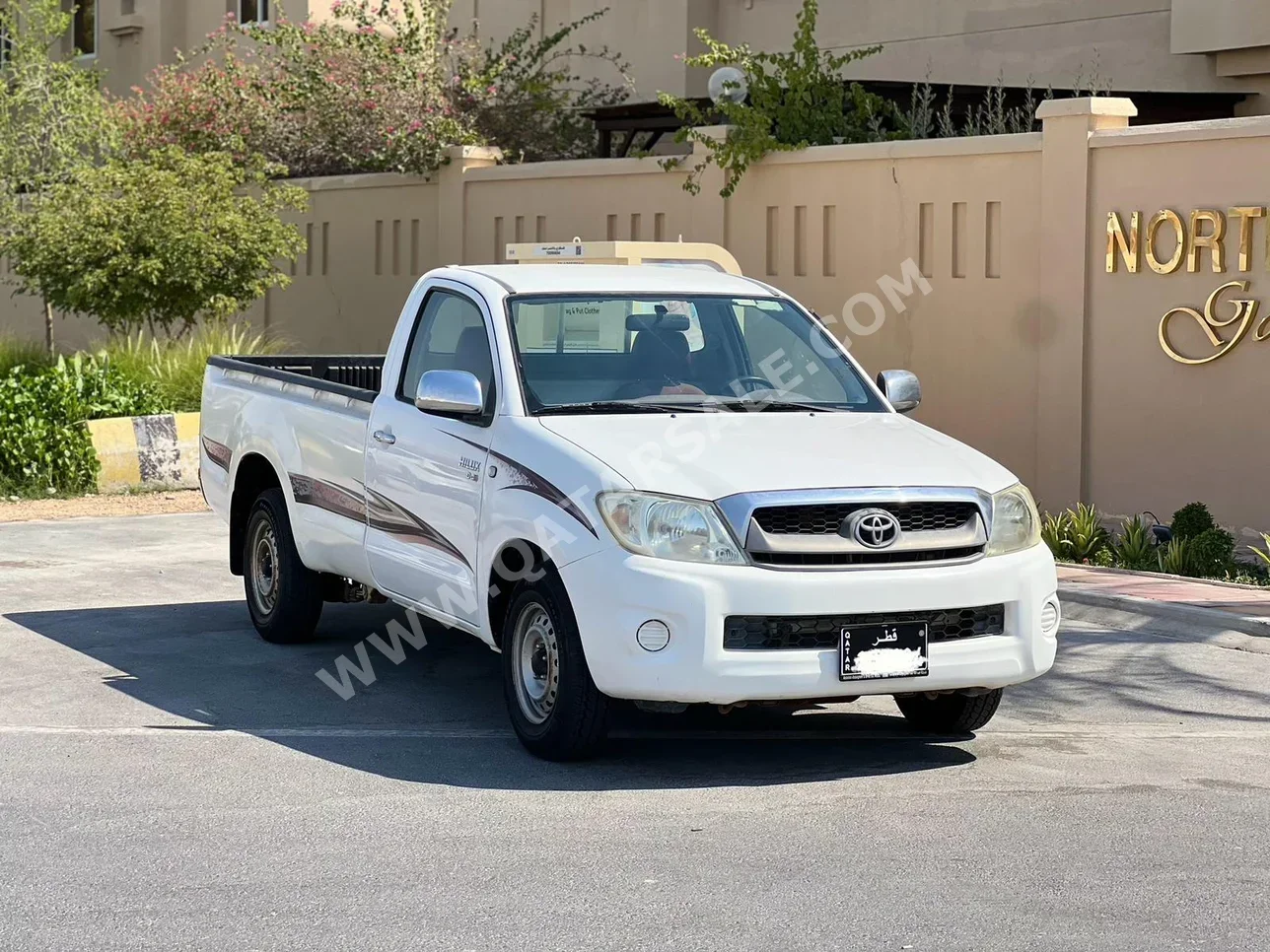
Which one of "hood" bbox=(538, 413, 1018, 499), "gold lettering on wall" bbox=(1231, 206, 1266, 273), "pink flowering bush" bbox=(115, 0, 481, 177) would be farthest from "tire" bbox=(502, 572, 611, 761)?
"pink flowering bush" bbox=(115, 0, 481, 177)

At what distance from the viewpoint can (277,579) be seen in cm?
980

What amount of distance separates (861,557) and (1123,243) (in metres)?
7.34

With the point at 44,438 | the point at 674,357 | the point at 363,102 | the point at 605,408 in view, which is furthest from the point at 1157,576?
the point at 363,102

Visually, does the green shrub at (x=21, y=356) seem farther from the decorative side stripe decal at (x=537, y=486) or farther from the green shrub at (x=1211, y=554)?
the decorative side stripe decal at (x=537, y=486)

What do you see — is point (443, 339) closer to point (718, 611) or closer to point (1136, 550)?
point (718, 611)

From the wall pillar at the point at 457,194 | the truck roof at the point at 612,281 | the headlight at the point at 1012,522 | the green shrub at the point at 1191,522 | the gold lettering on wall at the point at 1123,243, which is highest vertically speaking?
the wall pillar at the point at 457,194

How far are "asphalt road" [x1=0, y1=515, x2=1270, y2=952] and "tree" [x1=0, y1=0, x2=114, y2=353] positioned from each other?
576 inches

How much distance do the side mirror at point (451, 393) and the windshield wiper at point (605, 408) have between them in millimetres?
262

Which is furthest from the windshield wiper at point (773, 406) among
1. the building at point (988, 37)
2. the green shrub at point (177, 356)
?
the building at point (988, 37)

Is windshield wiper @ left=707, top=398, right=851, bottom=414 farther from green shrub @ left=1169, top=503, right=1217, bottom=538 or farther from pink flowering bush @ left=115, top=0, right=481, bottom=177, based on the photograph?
pink flowering bush @ left=115, top=0, right=481, bottom=177

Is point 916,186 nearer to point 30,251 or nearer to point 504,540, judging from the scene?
point 504,540

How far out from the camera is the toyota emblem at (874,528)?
686 centimetres

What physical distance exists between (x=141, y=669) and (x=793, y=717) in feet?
10.8

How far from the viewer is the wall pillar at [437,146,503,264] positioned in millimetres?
19531
